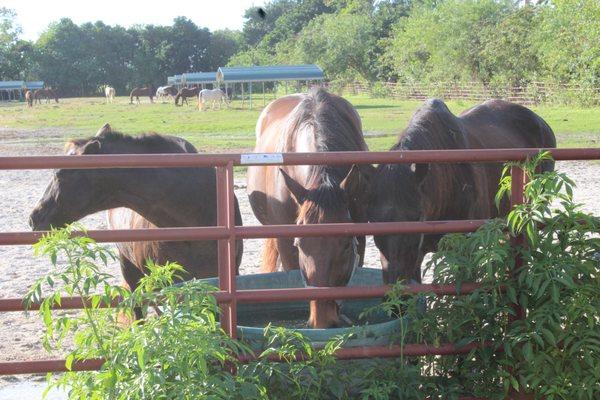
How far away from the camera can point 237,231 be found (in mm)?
3137

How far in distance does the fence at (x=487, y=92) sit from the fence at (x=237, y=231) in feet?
96.2

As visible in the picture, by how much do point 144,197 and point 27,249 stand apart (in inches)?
163

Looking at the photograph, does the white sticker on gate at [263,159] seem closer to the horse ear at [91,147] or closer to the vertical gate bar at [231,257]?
the vertical gate bar at [231,257]

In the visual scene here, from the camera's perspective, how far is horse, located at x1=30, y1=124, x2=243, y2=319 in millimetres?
4496

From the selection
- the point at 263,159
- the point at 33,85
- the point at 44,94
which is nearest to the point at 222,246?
the point at 263,159

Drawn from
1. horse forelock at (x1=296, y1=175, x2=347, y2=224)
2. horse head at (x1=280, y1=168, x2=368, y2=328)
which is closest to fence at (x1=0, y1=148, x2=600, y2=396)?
horse head at (x1=280, y1=168, x2=368, y2=328)

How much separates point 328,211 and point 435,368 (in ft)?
2.97

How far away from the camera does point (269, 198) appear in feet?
17.0

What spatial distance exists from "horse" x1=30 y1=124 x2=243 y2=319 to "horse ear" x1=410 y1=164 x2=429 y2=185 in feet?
3.92

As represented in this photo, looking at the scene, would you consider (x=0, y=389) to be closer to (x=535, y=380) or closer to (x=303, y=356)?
(x=303, y=356)

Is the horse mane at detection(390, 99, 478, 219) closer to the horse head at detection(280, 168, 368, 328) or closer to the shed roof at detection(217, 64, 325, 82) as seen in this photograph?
the horse head at detection(280, 168, 368, 328)

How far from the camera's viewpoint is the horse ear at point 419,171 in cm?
389

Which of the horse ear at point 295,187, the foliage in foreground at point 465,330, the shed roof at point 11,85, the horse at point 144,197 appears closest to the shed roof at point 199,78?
the shed roof at point 11,85

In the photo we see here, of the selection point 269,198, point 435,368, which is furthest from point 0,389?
point 435,368
